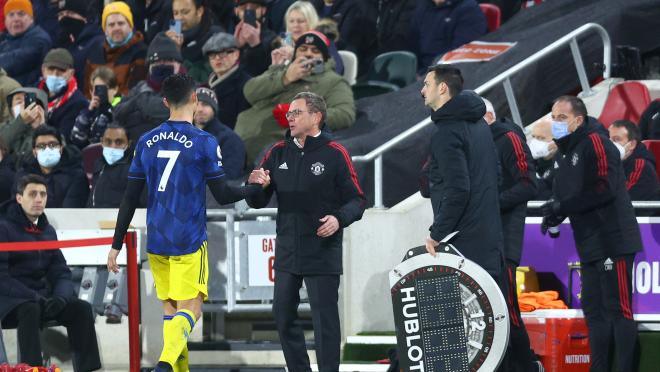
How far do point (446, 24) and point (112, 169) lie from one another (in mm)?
4026

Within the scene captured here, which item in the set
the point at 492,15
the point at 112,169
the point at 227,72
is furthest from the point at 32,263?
the point at 492,15

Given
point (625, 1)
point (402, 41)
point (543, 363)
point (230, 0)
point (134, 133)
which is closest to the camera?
point (543, 363)

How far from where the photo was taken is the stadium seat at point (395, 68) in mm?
15232

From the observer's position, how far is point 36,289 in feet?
39.1

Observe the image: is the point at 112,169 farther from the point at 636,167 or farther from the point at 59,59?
the point at 636,167

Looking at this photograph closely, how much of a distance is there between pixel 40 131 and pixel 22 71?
10.7 feet

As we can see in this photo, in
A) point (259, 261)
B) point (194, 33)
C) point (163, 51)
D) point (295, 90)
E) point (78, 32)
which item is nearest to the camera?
point (259, 261)

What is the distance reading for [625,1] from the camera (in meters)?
14.3

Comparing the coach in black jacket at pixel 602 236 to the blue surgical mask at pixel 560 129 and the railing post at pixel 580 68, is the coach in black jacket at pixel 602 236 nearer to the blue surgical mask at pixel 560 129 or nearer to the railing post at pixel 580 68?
the blue surgical mask at pixel 560 129

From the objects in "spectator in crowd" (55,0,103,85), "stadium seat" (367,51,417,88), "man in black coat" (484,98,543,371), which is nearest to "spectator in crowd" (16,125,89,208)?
"spectator in crowd" (55,0,103,85)

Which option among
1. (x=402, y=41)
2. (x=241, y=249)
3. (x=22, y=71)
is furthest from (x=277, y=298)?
(x=22, y=71)

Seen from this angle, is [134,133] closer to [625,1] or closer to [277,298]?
[277,298]

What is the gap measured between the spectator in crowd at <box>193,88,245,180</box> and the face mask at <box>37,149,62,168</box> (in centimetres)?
142

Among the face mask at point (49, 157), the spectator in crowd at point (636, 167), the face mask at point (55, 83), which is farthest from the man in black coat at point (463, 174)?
the face mask at point (55, 83)
